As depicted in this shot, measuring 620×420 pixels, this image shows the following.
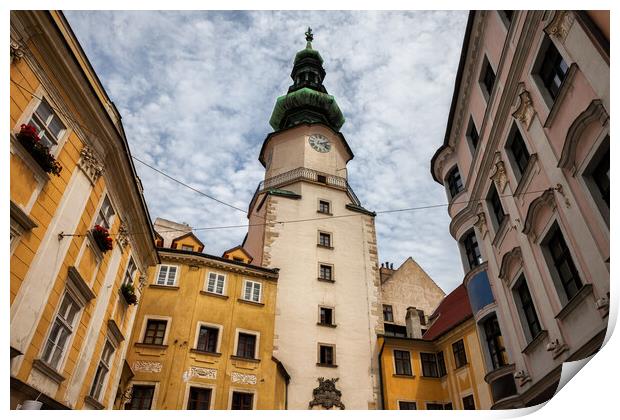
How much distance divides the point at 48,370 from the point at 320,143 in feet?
56.2

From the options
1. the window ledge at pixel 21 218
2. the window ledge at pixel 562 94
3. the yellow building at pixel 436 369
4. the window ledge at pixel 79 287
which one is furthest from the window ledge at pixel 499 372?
the window ledge at pixel 21 218

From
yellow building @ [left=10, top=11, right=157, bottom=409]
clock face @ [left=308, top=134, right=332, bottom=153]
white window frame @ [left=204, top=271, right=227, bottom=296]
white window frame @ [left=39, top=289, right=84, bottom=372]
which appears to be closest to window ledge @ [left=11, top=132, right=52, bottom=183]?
yellow building @ [left=10, top=11, right=157, bottom=409]

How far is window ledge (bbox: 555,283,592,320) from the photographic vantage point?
4769 millimetres

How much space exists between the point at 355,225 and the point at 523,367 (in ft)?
40.7

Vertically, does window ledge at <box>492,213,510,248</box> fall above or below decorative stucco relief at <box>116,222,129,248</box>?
below

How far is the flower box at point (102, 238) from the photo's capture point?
7105mm

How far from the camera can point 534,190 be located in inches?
244

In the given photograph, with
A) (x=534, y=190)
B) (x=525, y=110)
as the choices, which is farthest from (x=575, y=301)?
(x=525, y=110)

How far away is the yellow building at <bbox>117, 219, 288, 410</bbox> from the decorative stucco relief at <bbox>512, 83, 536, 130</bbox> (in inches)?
391

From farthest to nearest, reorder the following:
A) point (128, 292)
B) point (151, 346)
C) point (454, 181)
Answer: point (151, 346) < point (454, 181) < point (128, 292)

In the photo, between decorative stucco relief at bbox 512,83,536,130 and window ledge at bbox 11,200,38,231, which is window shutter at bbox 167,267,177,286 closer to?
window ledge at bbox 11,200,38,231

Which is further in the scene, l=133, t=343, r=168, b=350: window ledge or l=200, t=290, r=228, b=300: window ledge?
l=200, t=290, r=228, b=300: window ledge

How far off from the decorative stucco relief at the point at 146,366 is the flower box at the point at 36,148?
8154mm

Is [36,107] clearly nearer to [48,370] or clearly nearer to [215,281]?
[48,370]
